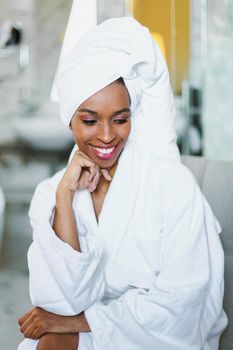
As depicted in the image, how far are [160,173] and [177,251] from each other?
0.66ft

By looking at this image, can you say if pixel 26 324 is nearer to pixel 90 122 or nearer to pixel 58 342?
pixel 58 342

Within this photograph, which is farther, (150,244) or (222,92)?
(222,92)

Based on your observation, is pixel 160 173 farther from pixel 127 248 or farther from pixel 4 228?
pixel 4 228

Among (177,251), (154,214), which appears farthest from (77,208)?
(177,251)

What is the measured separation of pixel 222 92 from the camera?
3.95 m

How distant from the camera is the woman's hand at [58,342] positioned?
1.17 metres

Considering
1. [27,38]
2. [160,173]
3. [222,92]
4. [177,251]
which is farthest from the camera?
[27,38]

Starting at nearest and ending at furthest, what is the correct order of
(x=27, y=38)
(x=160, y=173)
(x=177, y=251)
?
(x=177, y=251)
(x=160, y=173)
(x=27, y=38)

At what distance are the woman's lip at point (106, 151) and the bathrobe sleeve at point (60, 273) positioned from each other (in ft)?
0.56

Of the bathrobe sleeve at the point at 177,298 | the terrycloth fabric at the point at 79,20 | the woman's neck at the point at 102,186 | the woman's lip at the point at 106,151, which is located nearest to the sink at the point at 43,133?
the terrycloth fabric at the point at 79,20

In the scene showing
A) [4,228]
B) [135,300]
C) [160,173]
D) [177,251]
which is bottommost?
[4,228]

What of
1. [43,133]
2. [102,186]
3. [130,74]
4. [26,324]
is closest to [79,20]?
[43,133]

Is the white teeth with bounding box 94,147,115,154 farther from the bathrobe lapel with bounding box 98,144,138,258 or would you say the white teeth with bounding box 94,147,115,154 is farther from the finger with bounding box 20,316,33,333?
the finger with bounding box 20,316,33,333

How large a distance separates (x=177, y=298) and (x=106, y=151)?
14.7 inches
